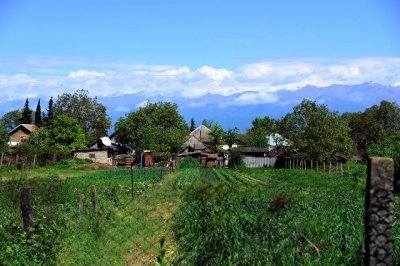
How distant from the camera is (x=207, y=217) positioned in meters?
5.16

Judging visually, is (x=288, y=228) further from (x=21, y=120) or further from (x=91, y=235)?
(x=21, y=120)

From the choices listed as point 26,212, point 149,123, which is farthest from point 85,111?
point 26,212

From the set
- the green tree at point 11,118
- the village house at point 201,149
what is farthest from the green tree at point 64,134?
the green tree at point 11,118

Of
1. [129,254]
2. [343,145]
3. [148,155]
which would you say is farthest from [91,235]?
[148,155]

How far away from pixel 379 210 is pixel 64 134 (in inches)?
2488

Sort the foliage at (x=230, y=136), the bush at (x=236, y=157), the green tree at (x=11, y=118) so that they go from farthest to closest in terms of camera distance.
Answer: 1. the green tree at (x=11, y=118)
2. the foliage at (x=230, y=136)
3. the bush at (x=236, y=157)

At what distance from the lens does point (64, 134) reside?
63875mm

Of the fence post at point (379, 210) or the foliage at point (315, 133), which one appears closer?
the fence post at point (379, 210)

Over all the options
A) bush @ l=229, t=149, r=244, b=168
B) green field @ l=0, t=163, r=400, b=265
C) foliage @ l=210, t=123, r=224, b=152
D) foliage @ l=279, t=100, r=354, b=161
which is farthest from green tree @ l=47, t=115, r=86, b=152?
green field @ l=0, t=163, r=400, b=265

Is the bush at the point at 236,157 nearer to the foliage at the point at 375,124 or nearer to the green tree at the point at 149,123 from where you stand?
the green tree at the point at 149,123

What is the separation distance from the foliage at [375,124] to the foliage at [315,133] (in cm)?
1639

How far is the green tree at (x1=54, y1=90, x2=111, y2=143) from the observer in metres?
78.6

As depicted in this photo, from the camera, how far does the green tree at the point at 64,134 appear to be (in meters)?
63.8

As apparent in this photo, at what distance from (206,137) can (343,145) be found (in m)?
35.6
